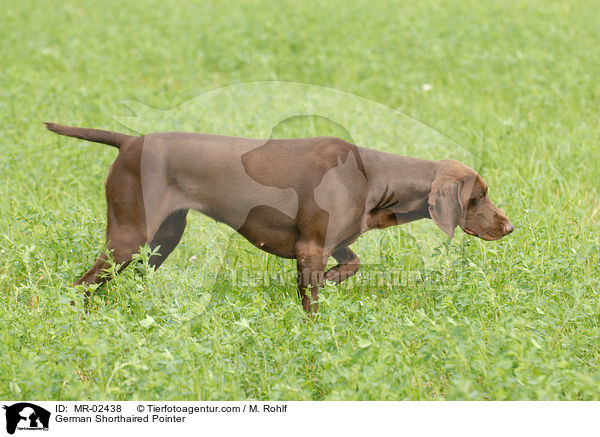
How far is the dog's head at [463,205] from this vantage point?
13.8 feet

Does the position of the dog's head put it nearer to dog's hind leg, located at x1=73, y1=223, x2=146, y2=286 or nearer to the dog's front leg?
the dog's front leg

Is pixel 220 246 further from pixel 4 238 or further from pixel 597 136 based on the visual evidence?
pixel 597 136

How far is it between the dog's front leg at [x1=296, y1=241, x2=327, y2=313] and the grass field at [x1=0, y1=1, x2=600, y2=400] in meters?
0.18

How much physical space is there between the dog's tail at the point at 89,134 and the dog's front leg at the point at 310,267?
1.26m

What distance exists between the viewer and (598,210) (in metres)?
5.69

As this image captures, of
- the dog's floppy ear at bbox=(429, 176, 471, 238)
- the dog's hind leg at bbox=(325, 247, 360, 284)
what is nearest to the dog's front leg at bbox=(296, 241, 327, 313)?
the dog's hind leg at bbox=(325, 247, 360, 284)

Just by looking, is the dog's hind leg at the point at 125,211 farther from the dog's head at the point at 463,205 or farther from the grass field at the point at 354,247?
the dog's head at the point at 463,205

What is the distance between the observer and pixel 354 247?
5.10 meters

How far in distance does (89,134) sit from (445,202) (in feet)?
7.06

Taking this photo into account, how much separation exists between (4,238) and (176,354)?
2.38 metres
